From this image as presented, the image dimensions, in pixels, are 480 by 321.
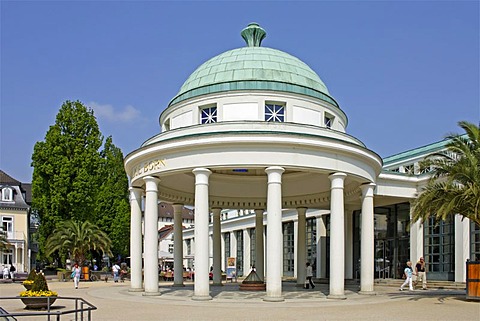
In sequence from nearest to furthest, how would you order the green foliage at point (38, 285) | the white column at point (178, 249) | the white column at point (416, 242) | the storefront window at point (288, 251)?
the green foliage at point (38, 285)
the white column at point (178, 249)
the white column at point (416, 242)
the storefront window at point (288, 251)

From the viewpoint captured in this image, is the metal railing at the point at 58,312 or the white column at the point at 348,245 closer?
the metal railing at the point at 58,312

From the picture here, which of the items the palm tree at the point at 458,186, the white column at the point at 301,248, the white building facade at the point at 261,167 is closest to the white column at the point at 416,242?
the white building facade at the point at 261,167

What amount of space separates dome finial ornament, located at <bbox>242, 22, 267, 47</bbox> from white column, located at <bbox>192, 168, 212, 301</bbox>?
11.4 meters

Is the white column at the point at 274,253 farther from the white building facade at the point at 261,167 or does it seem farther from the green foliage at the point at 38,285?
the green foliage at the point at 38,285

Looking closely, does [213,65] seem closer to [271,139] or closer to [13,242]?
[271,139]

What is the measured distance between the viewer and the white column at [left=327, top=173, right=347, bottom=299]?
Result: 25547 millimetres

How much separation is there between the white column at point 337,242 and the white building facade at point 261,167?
0.14 ft

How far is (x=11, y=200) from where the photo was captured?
67.6 m

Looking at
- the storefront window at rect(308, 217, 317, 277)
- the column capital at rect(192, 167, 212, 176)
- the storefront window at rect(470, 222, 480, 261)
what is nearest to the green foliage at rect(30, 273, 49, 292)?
the column capital at rect(192, 167, 212, 176)

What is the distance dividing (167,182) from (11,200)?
40763 millimetres

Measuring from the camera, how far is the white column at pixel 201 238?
80.7 ft

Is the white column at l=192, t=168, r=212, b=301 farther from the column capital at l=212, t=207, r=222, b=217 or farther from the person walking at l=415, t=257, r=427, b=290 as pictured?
the person walking at l=415, t=257, r=427, b=290

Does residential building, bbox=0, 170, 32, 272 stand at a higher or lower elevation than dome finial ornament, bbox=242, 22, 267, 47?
lower

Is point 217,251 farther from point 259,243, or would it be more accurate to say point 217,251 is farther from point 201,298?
point 201,298
